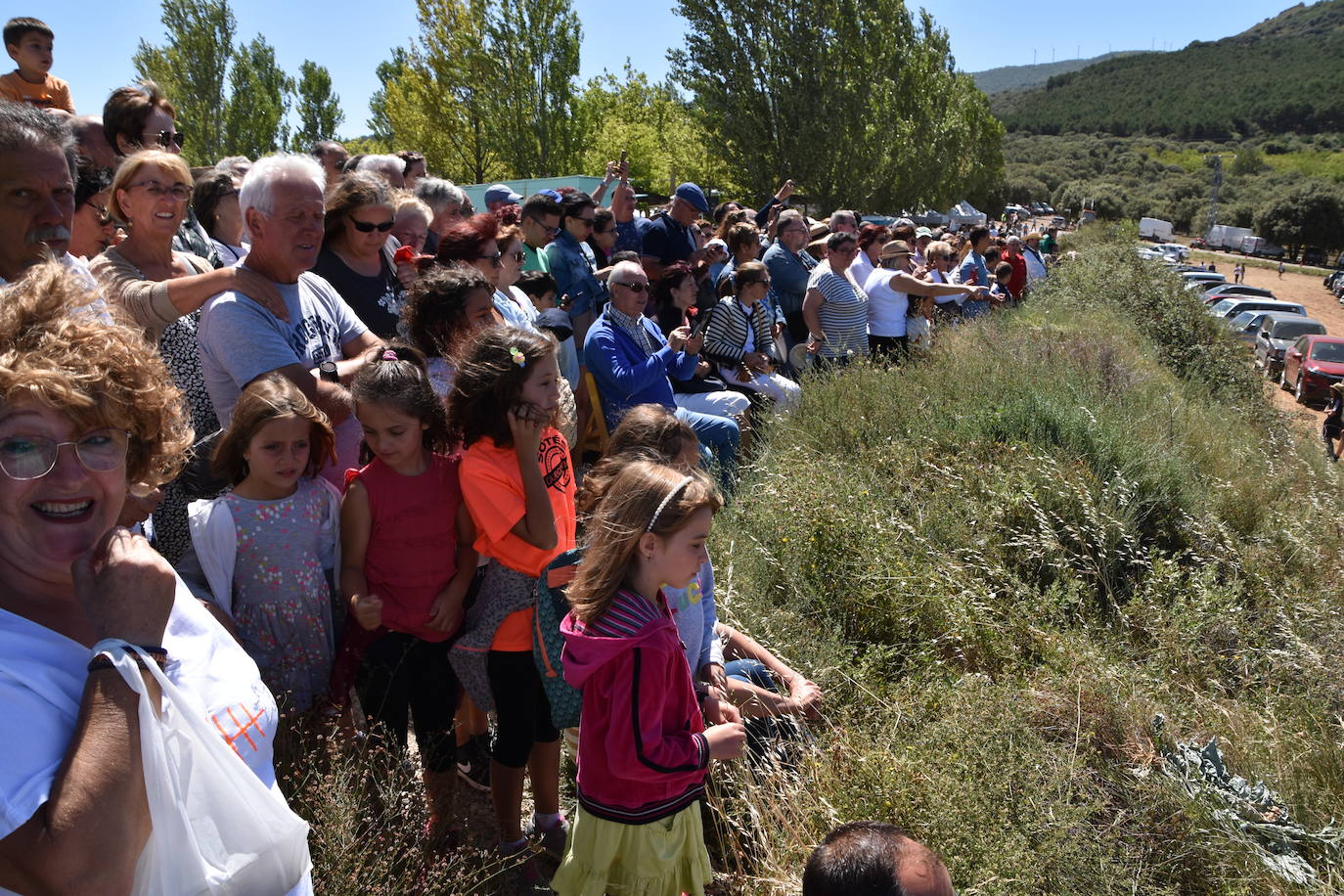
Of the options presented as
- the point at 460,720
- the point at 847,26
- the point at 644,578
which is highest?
the point at 847,26

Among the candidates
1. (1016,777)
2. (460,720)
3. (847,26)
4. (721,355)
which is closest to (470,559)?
(460,720)

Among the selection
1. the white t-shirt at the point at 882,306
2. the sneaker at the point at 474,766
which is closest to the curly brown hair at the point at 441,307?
the sneaker at the point at 474,766

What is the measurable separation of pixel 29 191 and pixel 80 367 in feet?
3.84

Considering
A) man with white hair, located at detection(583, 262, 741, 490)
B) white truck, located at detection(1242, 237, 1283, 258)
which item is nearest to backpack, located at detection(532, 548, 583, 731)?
man with white hair, located at detection(583, 262, 741, 490)

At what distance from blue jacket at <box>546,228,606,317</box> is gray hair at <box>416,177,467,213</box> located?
809 millimetres

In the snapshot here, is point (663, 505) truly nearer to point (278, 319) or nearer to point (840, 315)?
point (278, 319)

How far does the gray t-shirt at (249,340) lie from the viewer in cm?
286

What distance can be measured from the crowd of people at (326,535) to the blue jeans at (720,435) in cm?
136

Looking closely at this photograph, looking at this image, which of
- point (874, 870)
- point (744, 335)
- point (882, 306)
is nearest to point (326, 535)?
point (874, 870)

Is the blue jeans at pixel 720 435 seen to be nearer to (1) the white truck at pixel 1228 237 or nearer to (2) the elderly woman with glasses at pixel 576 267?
(2) the elderly woman with glasses at pixel 576 267

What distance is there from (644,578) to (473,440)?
0.88 meters

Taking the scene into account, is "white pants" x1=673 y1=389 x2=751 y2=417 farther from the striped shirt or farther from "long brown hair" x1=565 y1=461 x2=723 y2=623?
"long brown hair" x1=565 y1=461 x2=723 y2=623

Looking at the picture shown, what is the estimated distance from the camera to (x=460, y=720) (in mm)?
3436

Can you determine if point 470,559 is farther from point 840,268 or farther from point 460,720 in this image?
point 840,268
